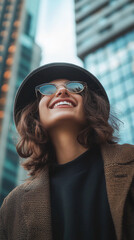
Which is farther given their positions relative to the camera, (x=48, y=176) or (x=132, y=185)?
(x=48, y=176)

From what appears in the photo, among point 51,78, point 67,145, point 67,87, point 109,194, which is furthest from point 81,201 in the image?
point 51,78

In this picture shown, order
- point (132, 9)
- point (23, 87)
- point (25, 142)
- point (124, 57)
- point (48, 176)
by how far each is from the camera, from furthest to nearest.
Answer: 1. point (132, 9)
2. point (124, 57)
3. point (23, 87)
4. point (25, 142)
5. point (48, 176)

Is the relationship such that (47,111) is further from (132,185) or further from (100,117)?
(132,185)

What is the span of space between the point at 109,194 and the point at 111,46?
46195 millimetres

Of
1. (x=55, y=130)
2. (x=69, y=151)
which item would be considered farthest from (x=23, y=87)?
(x=69, y=151)

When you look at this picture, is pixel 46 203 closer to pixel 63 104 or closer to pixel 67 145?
pixel 67 145

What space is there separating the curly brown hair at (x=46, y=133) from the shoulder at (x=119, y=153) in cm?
19

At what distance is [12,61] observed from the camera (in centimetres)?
4975

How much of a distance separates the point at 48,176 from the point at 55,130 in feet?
1.68

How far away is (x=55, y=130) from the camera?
94.4 inches

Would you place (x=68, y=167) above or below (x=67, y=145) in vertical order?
below

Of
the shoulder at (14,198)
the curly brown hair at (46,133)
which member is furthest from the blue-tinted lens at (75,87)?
the shoulder at (14,198)

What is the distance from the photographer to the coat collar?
1606mm

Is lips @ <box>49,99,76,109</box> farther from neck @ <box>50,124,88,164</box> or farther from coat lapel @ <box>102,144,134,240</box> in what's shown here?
coat lapel @ <box>102,144,134,240</box>
